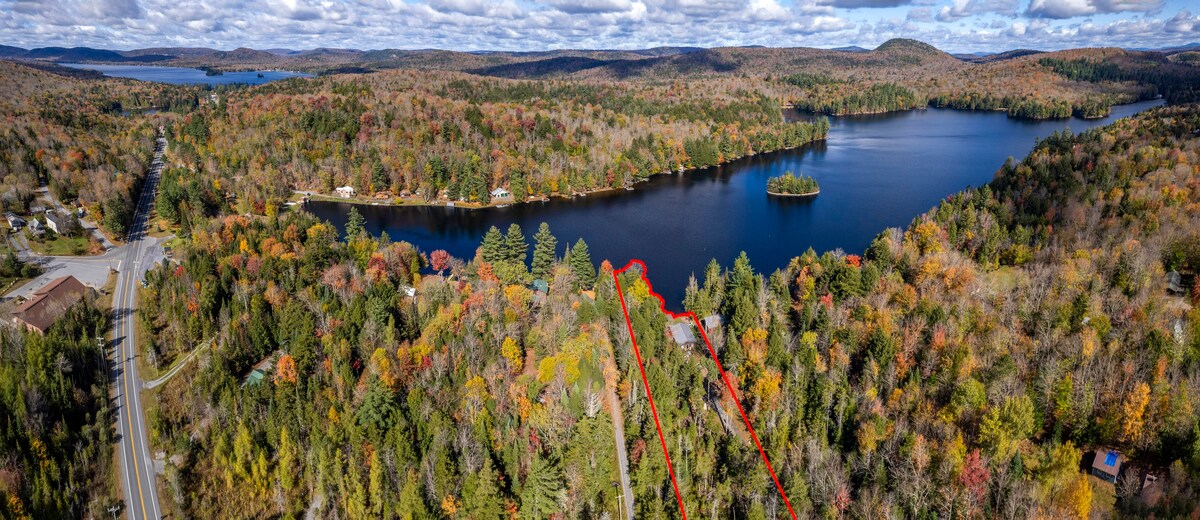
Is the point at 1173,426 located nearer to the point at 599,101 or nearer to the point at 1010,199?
the point at 1010,199

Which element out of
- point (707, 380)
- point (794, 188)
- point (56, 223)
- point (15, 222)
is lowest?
point (707, 380)

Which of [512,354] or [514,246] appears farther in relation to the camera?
[514,246]

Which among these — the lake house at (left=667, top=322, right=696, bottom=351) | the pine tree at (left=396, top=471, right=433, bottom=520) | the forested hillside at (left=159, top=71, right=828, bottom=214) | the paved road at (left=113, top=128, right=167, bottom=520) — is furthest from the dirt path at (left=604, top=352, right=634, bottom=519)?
the forested hillside at (left=159, top=71, right=828, bottom=214)

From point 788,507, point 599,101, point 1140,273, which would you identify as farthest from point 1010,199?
point 599,101

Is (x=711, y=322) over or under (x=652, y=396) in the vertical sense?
over

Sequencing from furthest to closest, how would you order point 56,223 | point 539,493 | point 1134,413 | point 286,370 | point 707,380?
point 56,223
point 707,380
point 286,370
point 1134,413
point 539,493

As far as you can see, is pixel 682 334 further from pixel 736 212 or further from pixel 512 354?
pixel 736 212

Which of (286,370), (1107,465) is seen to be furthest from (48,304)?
(1107,465)
